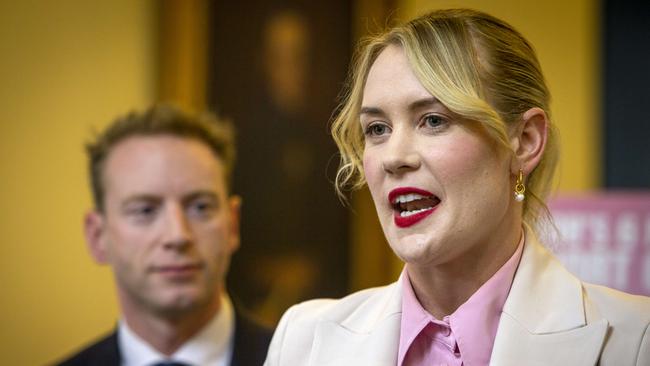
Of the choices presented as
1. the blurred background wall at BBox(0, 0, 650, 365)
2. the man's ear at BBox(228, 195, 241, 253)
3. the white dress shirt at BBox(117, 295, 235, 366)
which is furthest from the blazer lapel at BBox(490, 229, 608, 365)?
the blurred background wall at BBox(0, 0, 650, 365)

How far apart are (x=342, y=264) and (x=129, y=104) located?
1045 mm

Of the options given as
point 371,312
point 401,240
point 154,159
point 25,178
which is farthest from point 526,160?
point 25,178

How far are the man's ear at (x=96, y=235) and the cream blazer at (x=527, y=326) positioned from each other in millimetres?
1093

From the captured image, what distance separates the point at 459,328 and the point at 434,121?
32 centimetres

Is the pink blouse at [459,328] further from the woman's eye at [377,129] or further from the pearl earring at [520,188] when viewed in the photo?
the woman's eye at [377,129]

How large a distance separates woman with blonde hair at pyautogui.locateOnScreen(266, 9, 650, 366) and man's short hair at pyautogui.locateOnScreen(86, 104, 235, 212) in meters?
1.12

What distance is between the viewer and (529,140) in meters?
1.66

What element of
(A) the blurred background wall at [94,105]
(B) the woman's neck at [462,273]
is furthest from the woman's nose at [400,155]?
(A) the blurred background wall at [94,105]

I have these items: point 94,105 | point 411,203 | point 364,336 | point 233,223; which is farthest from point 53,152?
point 411,203

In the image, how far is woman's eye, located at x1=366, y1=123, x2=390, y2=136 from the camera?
1642 millimetres

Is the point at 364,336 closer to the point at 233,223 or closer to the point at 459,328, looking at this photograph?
the point at 459,328

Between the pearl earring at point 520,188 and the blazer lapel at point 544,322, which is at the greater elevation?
the pearl earring at point 520,188

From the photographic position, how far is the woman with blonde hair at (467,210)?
156 centimetres

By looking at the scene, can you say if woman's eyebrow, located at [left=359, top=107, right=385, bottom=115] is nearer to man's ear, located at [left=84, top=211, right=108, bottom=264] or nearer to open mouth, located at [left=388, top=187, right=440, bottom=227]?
open mouth, located at [left=388, top=187, right=440, bottom=227]
